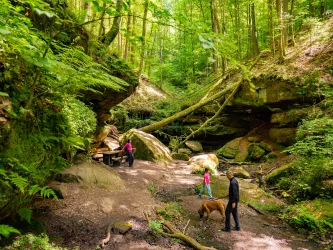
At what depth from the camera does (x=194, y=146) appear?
17875mm

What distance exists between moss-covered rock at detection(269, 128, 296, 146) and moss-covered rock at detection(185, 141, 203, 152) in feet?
18.2

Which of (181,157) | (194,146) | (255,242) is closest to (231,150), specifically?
(194,146)

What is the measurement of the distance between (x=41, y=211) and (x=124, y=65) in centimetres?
571

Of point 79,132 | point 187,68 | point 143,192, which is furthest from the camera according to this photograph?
point 187,68

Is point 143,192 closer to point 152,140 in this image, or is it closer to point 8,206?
point 8,206

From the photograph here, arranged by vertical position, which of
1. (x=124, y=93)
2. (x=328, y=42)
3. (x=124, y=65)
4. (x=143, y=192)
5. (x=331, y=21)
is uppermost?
(x=331, y=21)

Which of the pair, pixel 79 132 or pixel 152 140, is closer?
pixel 79 132

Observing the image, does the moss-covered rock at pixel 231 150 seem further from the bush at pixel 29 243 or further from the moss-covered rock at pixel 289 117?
the bush at pixel 29 243

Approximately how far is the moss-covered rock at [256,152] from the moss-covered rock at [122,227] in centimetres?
1085

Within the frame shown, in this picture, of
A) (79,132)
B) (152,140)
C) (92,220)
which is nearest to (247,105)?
(152,140)

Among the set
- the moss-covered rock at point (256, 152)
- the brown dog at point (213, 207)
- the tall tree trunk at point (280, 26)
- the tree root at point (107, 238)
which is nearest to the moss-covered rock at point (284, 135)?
the moss-covered rock at point (256, 152)

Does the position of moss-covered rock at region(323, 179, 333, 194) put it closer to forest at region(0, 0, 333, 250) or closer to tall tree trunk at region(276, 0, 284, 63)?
forest at region(0, 0, 333, 250)

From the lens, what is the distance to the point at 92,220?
539cm

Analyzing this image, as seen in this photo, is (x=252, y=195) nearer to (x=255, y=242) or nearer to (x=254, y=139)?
(x=255, y=242)
